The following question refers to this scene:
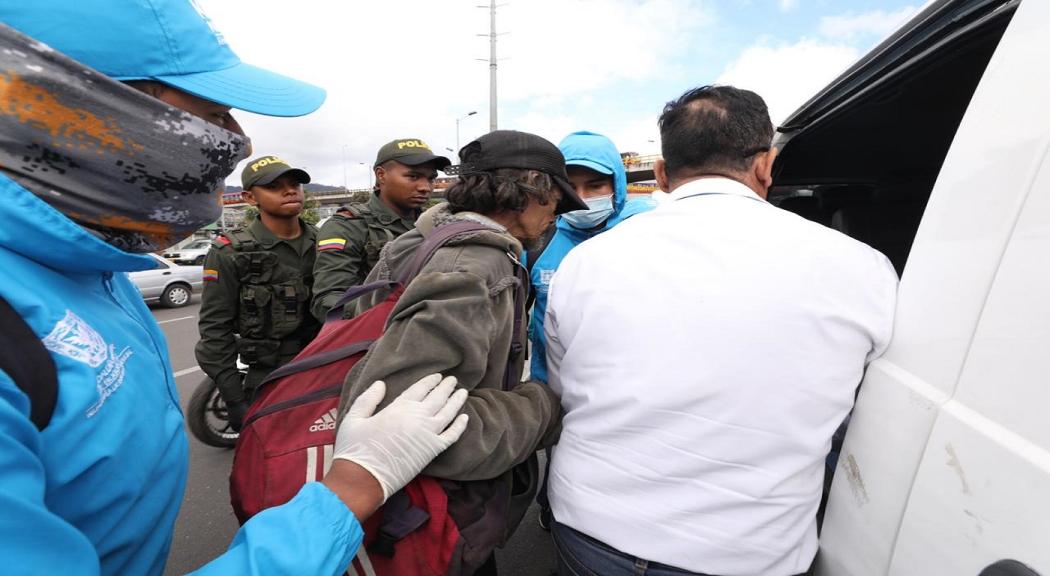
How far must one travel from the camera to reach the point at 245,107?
39.8 inches

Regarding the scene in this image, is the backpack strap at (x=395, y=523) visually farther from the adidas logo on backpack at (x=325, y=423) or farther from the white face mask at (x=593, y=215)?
the white face mask at (x=593, y=215)

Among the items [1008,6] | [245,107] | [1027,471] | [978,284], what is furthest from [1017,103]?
[245,107]

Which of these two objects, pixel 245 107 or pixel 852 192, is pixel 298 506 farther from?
pixel 852 192

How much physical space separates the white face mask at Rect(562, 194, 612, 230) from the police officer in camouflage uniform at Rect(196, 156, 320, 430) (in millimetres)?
1807

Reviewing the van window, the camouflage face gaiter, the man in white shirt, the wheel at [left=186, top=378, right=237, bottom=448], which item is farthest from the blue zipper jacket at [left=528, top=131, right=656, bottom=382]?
the wheel at [left=186, top=378, right=237, bottom=448]

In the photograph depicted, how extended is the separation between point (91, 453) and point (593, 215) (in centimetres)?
226

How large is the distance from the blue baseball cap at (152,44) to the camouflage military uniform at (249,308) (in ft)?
6.91

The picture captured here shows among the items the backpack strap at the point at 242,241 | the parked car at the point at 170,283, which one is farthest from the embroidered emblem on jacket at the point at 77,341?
the parked car at the point at 170,283

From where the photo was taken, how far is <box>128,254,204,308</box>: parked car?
997cm

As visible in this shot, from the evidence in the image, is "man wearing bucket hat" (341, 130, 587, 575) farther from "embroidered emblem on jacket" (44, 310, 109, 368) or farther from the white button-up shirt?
"embroidered emblem on jacket" (44, 310, 109, 368)

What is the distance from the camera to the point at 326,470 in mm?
1073

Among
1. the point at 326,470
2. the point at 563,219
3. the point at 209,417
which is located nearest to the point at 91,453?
the point at 326,470

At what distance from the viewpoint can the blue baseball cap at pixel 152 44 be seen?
30.9 inches

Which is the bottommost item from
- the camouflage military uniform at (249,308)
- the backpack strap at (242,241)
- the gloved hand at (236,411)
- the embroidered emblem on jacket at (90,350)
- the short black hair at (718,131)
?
the gloved hand at (236,411)
